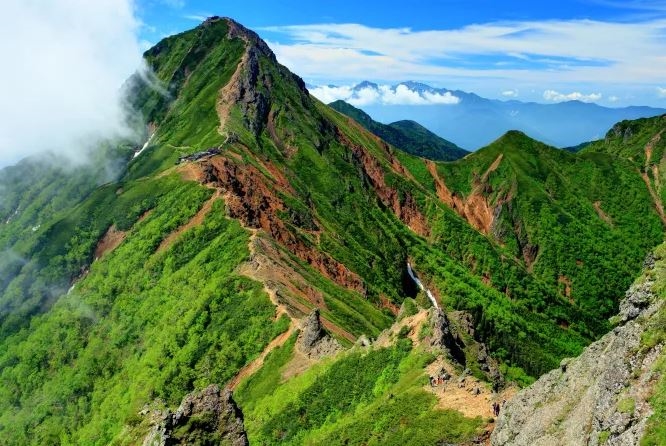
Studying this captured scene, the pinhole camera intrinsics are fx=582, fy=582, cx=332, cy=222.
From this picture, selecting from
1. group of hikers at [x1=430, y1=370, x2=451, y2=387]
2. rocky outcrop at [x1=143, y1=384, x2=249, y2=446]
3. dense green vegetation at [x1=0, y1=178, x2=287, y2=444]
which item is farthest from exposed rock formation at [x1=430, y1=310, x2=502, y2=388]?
dense green vegetation at [x1=0, y1=178, x2=287, y2=444]

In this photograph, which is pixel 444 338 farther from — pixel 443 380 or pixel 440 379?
pixel 443 380

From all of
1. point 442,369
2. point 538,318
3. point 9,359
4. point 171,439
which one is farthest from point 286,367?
point 538,318

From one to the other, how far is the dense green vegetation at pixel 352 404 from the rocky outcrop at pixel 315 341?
104 inches

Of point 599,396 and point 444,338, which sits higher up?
point 599,396

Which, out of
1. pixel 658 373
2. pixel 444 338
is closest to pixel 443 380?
pixel 444 338

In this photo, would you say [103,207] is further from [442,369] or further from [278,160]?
[442,369]

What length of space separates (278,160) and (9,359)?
103 metres

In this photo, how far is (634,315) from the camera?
111 feet

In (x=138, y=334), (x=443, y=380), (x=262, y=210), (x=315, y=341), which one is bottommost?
(x=138, y=334)

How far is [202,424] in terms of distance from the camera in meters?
47.0

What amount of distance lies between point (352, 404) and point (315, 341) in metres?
17.6

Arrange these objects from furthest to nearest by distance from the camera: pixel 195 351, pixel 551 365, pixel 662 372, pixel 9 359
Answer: pixel 551 365
pixel 9 359
pixel 195 351
pixel 662 372

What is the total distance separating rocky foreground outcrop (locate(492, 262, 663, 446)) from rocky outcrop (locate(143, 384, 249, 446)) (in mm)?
20681

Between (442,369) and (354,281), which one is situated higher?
(442,369)
